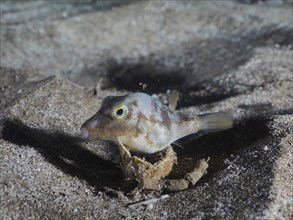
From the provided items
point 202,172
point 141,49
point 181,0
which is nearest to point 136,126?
point 202,172

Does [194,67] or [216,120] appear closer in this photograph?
[216,120]

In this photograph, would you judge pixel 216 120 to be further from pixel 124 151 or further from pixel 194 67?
pixel 194 67

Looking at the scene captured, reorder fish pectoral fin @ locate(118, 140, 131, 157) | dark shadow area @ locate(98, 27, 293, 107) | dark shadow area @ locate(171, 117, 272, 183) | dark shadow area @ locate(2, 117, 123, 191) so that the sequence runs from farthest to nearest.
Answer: dark shadow area @ locate(98, 27, 293, 107) → dark shadow area @ locate(171, 117, 272, 183) → dark shadow area @ locate(2, 117, 123, 191) → fish pectoral fin @ locate(118, 140, 131, 157)

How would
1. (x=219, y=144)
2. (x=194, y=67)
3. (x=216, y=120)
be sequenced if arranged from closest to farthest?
(x=216, y=120) → (x=219, y=144) → (x=194, y=67)

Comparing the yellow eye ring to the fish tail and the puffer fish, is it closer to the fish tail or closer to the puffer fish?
the puffer fish

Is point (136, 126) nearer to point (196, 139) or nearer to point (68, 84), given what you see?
point (196, 139)

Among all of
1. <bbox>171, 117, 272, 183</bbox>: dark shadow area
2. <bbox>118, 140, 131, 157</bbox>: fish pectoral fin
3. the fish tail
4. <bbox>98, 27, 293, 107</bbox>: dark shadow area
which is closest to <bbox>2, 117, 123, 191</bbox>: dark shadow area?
<bbox>118, 140, 131, 157</bbox>: fish pectoral fin

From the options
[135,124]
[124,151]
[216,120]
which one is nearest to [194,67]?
[216,120]

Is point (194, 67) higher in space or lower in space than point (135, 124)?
lower
